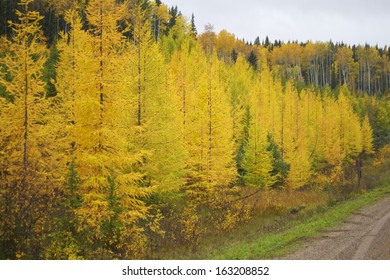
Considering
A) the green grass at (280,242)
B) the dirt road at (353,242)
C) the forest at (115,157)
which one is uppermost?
the forest at (115,157)

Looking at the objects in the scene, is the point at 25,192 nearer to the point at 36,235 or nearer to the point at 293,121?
the point at 36,235

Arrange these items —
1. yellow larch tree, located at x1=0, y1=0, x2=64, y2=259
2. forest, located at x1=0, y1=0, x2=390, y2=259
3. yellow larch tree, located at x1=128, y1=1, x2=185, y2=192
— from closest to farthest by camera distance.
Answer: yellow larch tree, located at x1=0, y1=0, x2=64, y2=259 < forest, located at x1=0, y1=0, x2=390, y2=259 < yellow larch tree, located at x1=128, y1=1, x2=185, y2=192

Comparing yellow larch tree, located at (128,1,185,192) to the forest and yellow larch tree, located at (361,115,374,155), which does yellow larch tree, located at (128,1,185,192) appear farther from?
yellow larch tree, located at (361,115,374,155)

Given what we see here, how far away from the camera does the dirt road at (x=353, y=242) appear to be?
9656 mm

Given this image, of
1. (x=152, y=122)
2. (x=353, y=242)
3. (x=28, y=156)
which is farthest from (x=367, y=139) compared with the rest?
(x=28, y=156)

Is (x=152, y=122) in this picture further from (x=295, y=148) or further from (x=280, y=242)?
(x=295, y=148)

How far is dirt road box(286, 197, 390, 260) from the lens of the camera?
9.66 metres

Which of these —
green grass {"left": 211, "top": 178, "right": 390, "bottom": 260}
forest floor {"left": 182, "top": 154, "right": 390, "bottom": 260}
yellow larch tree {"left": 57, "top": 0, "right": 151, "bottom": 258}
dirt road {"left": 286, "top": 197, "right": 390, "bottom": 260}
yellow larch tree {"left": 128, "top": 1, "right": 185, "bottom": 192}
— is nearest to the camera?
dirt road {"left": 286, "top": 197, "right": 390, "bottom": 260}

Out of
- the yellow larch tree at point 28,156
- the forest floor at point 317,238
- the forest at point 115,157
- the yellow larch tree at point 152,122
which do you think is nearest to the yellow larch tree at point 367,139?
the forest at point 115,157

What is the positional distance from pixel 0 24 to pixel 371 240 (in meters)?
50.8

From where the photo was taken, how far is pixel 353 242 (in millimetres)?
10969

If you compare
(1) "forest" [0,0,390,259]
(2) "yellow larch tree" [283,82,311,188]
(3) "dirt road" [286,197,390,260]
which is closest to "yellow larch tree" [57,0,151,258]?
(1) "forest" [0,0,390,259]

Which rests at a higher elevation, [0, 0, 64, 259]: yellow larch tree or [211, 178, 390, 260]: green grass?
[0, 0, 64, 259]: yellow larch tree

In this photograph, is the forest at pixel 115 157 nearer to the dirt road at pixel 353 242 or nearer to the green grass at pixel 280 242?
the green grass at pixel 280 242
